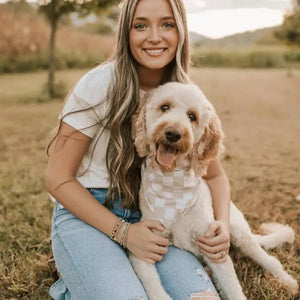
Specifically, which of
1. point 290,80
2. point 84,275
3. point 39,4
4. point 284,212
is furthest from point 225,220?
point 290,80

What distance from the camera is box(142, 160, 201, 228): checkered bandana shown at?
225 centimetres

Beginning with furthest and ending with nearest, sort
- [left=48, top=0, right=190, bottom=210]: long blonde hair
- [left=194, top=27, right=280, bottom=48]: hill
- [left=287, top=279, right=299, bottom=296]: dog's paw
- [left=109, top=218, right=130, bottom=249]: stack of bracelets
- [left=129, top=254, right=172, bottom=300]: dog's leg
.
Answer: [left=194, top=27, right=280, bottom=48]: hill, [left=287, top=279, right=299, bottom=296]: dog's paw, [left=48, top=0, right=190, bottom=210]: long blonde hair, [left=109, top=218, right=130, bottom=249]: stack of bracelets, [left=129, top=254, right=172, bottom=300]: dog's leg

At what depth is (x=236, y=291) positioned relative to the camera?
2242 mm

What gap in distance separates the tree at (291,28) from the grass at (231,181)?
6.94 m

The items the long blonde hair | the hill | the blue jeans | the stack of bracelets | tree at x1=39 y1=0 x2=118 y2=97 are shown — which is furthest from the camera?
the hill

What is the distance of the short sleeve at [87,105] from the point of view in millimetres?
2236

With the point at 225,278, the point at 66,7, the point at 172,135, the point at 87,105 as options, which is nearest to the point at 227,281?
the point at 225,278

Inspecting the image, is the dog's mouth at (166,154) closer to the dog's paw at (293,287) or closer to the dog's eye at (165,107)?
the dog's eye at (165,107)

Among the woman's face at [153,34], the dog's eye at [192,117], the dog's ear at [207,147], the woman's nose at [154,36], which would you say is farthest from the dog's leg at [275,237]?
the woman's nose at [154,36]

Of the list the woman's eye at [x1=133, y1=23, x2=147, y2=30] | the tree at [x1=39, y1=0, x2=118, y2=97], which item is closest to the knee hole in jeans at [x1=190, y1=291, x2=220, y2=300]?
the woman's eye at [x1=133, y1=23, x2=147, y2=30]

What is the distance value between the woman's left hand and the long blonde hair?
1.53ft

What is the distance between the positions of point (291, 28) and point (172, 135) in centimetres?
1699

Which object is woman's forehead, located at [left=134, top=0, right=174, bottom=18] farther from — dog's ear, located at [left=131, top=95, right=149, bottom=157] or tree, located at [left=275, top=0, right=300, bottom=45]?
tree, located at [left=275, top=0, right=300, bottom=45]

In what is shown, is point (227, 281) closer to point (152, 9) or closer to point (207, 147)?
point (207, 147)
